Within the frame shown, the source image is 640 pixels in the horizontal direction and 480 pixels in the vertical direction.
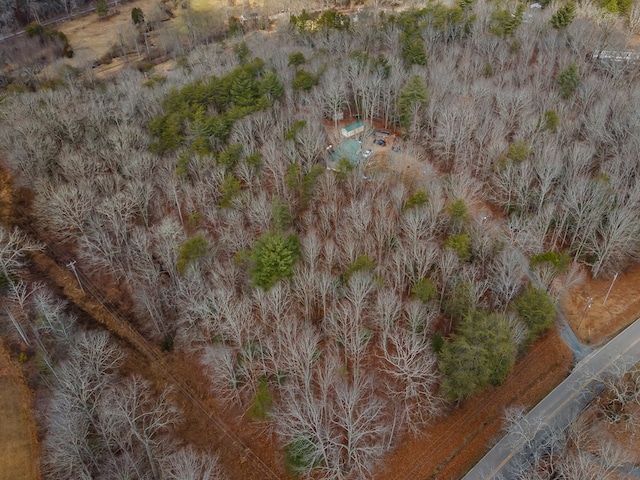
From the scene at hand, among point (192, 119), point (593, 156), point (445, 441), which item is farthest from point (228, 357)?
point (593, 156)

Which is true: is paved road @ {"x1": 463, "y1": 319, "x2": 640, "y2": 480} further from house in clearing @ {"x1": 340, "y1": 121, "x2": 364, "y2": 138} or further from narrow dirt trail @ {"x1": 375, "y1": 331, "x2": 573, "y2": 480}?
house in clearing @ {"x1": 340, "y1": 121, "x2": 364, "y2": 138}

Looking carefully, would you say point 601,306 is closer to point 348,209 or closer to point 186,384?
point 348,209

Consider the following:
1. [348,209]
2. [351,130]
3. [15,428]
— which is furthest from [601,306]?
[15,428]

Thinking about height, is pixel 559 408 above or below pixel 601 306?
below

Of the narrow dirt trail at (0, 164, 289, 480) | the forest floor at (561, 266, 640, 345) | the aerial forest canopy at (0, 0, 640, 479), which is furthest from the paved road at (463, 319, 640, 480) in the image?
the narrow dirt trail at (0, 164, 289, 480)

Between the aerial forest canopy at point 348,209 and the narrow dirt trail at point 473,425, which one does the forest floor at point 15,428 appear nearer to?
the aerial forest canopy at point 348,209

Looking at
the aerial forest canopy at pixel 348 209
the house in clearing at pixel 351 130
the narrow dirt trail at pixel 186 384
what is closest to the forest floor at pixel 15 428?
the aerial forest canopy at pixel 348 209
